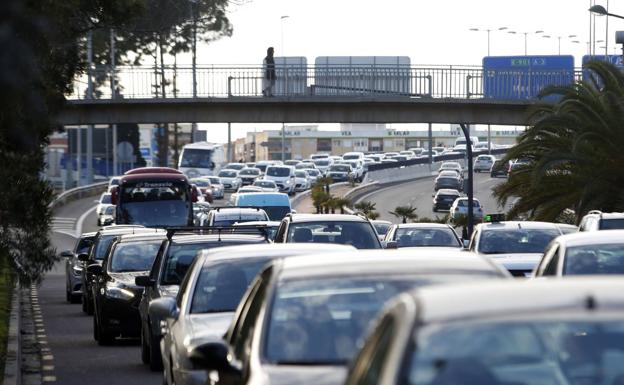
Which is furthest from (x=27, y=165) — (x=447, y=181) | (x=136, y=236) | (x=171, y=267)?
(x=447, y=181)

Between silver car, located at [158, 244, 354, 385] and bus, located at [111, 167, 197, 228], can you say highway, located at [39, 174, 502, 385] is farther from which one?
silver car, located at [158, 244, 354, 385]

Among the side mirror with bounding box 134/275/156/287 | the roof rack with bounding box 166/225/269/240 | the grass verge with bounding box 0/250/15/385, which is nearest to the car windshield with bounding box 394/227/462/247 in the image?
the grass verge with bounding box 0/250/15/385

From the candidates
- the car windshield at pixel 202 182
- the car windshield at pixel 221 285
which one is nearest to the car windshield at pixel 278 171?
the car windshield at pixel 202 182

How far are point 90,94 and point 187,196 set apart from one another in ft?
24.3

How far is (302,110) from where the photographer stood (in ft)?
166

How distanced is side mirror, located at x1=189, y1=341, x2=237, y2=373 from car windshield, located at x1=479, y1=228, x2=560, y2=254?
15804mm

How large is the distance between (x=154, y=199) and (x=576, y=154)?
540 inches

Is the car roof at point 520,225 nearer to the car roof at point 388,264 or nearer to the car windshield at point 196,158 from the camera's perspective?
the car roof at point 388,264

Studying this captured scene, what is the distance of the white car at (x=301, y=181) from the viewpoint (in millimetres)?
100375

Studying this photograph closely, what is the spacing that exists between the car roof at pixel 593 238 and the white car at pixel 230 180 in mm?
87199

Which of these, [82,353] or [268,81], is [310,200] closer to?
[268,81]

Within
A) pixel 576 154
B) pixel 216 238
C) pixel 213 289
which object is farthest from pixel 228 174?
pixel 213 289

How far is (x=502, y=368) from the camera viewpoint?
16.9ft

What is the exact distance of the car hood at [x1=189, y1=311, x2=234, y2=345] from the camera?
11.1m
